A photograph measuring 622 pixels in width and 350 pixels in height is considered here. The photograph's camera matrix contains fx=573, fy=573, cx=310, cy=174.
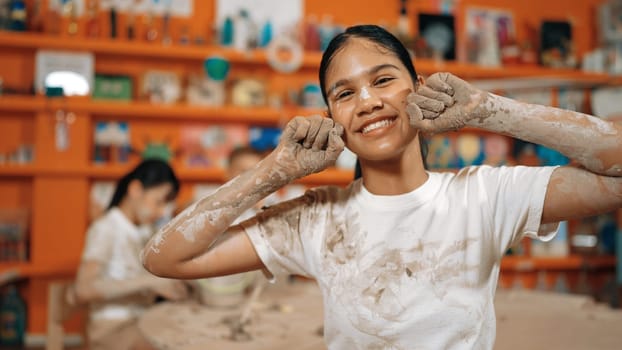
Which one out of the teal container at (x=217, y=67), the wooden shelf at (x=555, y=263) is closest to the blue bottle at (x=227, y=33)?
the teal container at (x=217, y=67)

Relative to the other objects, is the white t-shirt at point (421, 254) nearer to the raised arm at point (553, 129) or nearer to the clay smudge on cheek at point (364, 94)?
the raised arm at point (553, 129)

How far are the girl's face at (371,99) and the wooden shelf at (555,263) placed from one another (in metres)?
3.63

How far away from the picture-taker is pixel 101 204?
13.0 feet

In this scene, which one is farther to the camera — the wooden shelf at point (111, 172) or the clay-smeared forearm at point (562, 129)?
the wooden shelf at point (111, 172)

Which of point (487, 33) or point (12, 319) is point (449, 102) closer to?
point (12, 319)

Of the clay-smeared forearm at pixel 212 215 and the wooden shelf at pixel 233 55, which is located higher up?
the wooden shelf at pixel 233 55

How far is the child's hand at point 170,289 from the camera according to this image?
212 cm

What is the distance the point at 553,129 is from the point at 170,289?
158 centimetres

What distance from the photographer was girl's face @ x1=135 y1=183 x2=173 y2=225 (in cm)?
256

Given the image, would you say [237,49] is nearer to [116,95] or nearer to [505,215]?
[116,95]

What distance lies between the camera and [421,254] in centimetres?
104

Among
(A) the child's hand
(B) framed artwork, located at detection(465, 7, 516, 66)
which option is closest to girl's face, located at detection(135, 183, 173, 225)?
(A) the child's hand

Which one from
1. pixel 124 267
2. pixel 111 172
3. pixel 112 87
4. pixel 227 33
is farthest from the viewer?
pixel 227 33

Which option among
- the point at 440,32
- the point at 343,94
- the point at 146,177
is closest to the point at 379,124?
the point at 343,94
